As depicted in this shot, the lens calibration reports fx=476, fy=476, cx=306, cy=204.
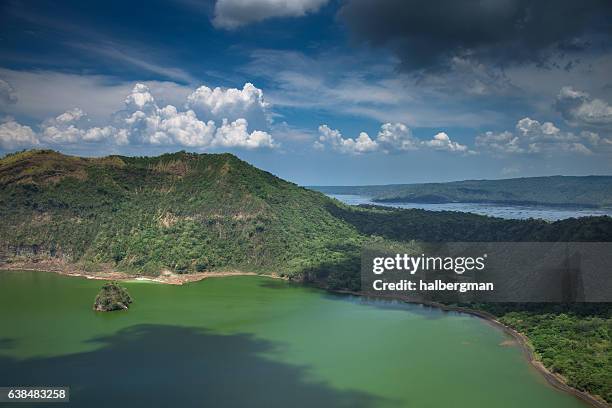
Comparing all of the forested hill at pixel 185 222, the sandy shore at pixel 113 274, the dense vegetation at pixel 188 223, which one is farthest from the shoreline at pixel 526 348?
the sandy shore at pixel 113 274

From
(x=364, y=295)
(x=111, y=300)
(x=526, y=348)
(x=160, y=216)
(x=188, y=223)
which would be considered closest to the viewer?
(x=526, y=348)

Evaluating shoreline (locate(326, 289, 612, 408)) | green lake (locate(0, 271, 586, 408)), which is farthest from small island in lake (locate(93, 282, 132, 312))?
shoreline (locate(326, 289, 612, 408))

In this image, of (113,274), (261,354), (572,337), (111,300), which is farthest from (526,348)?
(113,274)

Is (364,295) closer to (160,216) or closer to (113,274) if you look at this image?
(113,274)

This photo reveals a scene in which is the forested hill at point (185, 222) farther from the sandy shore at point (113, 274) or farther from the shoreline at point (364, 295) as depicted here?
the shoreline at point (364, 295)

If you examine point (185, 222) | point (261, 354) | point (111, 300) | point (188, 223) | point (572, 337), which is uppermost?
point (185, 222)

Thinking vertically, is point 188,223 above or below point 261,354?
above
